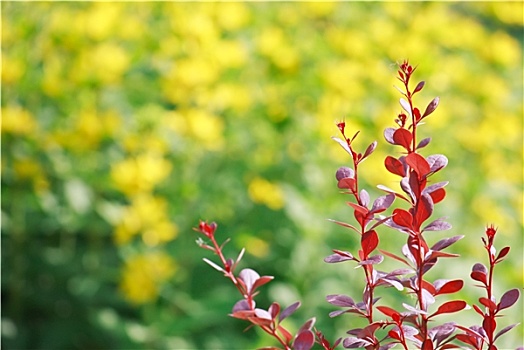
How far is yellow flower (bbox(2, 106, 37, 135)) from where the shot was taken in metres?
2.21

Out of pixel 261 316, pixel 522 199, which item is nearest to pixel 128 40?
pixel 522 199

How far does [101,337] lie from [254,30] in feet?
3.98

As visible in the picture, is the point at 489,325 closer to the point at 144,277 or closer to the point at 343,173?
the point at 343,173

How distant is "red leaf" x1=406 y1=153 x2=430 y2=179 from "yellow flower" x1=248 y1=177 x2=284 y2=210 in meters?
1.65

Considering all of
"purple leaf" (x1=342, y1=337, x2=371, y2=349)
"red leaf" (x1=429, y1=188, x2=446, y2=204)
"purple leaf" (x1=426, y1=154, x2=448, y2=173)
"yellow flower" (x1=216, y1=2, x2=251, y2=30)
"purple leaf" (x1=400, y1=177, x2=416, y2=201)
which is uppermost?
"yellow flower" (x1=216, y1=2, x2=251, y2=30)

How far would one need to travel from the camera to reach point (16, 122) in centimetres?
222

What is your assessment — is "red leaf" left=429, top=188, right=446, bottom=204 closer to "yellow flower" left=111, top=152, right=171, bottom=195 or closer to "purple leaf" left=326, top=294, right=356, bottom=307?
"purple leaf" left=326, top=294, right=356, bottom=307

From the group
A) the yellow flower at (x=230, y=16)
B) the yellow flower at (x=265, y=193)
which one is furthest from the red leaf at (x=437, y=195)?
the yellow flower at (x=230, y=16)

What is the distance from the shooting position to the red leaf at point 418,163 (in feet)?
1.94

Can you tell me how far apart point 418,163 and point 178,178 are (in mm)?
1776

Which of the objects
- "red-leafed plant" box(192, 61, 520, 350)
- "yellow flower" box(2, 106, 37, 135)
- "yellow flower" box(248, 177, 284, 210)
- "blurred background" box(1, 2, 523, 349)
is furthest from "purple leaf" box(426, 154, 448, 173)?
"yellow flower" box(2, 106, 37, 135)

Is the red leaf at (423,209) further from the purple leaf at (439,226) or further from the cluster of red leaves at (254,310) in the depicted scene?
the cluster of red leaves at (254,310)

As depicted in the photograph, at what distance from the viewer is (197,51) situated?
95.6 inches

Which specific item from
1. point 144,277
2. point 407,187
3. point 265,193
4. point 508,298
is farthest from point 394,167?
point 265,193
